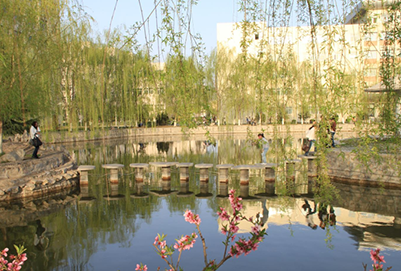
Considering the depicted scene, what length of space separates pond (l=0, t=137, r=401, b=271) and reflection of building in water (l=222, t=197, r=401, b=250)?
2cm

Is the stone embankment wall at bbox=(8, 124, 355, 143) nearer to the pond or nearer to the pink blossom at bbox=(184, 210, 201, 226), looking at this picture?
the pond

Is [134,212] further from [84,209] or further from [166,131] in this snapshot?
[166,131]

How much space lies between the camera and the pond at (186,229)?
5.45 m

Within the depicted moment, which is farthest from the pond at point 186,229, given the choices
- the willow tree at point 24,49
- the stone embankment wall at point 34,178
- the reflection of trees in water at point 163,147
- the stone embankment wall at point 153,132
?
the stone embankment wall at point 153,132

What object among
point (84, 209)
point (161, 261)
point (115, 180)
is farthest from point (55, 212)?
point (161, 261)

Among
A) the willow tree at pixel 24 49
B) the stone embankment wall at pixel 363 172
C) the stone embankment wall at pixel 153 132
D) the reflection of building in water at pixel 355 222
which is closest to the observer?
the reflection of building in water at pixel 355 222

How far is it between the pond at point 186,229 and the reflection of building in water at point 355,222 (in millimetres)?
16

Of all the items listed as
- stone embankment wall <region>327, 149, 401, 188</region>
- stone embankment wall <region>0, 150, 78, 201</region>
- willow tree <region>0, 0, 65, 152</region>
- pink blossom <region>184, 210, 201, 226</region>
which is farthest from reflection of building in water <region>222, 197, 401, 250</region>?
willow tree <region>0, 0, 65, 152</region>

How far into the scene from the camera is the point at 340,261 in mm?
5359

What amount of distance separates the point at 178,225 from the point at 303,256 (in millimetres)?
2519

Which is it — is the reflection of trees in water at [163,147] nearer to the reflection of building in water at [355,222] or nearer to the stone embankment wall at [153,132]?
the stone embankment wall at [153,132]

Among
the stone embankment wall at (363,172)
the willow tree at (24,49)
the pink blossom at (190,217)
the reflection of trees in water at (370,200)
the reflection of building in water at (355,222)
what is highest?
the willow tree at (24,49)

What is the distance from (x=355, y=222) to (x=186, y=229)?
10.4 ft

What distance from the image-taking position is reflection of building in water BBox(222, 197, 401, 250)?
6133mm
